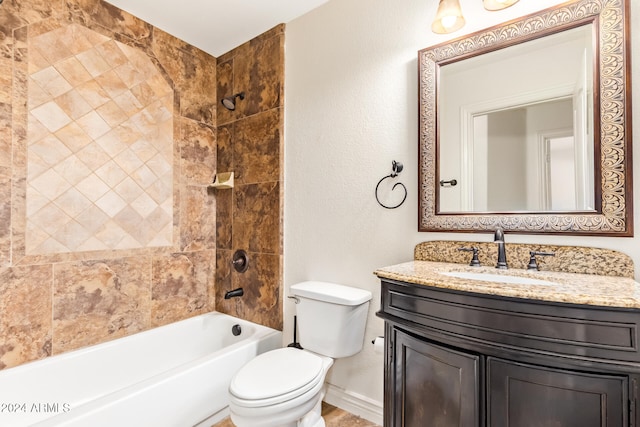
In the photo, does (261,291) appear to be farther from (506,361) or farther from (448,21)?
(448,21)

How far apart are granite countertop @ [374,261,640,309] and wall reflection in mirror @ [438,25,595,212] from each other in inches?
11.1

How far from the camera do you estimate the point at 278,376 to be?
1448mm

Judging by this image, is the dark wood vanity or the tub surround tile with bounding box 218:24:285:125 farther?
the tub surround tile with bounding box 218:24:285:125

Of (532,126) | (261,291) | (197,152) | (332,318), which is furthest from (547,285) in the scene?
(197,152)

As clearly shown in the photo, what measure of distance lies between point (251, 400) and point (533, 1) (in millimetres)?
2014

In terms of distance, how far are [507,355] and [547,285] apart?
0.88ft

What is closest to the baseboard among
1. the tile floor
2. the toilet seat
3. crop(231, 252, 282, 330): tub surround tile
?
the tile floor

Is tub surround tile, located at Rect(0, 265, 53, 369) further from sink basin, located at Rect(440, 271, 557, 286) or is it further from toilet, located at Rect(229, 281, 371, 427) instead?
sink basin, located at Rect(440, 271, 557, 286)

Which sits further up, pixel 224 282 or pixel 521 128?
pixel 521 128

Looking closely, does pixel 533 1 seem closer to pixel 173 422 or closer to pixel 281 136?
pixel 281 136

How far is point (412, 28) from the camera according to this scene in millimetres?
1659

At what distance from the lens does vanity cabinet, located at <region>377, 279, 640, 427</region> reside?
837 millimetres

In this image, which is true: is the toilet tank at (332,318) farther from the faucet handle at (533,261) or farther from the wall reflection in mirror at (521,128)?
the faucet handle at (533,261)

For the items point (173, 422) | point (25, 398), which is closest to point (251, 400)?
point (173, 422)
